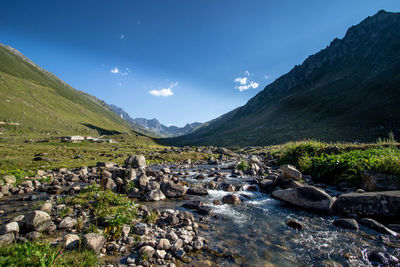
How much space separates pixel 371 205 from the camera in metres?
8.72

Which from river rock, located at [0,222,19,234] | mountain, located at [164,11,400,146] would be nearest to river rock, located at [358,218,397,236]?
river rock, located at [0,222,19,234]

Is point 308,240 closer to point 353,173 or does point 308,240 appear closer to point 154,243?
point 154,243

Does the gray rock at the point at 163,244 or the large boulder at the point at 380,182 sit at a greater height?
the large boulder at the point at 380,182

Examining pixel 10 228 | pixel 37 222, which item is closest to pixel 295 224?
pixel 37 222

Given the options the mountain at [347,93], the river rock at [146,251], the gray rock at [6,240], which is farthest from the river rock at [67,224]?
the mountain at [347,93]

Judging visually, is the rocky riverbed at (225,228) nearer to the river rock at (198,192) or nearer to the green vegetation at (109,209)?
the green vegetation at (109,209)

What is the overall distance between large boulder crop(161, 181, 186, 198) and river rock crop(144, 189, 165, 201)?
482 millimetres

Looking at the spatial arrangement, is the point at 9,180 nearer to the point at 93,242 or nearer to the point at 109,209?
the point at 109,209

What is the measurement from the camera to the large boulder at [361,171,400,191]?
1041 centimetres

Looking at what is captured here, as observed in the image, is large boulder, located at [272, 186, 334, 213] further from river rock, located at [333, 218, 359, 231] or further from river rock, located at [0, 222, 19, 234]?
river rock, located at [0, 222, 19, 234]

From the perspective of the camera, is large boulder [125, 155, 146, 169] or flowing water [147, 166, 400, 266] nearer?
flowing water [147, 166, 400, 266]

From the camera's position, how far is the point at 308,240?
7141 millimetres

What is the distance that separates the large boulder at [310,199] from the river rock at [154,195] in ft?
26.9

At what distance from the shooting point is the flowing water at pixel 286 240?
5.96m
